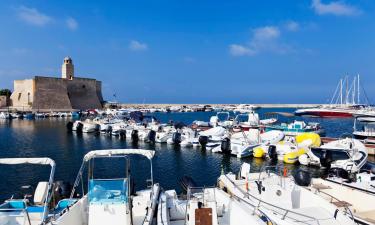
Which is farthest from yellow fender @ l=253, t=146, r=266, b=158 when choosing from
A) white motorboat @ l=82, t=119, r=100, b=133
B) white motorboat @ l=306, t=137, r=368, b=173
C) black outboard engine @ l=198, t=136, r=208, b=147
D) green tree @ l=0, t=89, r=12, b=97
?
green tree @ l=0, t=89, r=12, b=97

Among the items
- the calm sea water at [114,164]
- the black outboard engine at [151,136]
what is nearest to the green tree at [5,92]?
the calm sea water at [114,164]

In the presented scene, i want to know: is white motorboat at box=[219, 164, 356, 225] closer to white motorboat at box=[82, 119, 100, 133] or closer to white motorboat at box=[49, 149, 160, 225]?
white motorboat at box=[49, 149, 160, 225]

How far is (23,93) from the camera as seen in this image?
9025 cm

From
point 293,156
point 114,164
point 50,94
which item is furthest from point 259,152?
point 50,94

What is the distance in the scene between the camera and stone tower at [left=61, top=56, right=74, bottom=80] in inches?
3915

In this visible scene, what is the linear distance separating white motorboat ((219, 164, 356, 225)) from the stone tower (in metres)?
95.9

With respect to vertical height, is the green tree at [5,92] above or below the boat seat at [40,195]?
above

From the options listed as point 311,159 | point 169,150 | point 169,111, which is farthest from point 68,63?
point 311,159

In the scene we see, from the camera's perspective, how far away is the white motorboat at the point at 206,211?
834 cm

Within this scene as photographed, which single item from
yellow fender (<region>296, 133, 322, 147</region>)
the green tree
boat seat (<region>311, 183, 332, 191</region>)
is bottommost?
boat seat (<region>311, 183, 332, 191</region>)

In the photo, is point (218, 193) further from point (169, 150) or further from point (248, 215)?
point (169, 150)

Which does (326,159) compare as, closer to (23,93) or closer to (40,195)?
(40,195)

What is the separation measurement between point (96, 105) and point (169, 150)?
7951 centimetres

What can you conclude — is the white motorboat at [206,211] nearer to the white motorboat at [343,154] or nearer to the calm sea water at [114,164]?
the calm sea water at [114,164]
